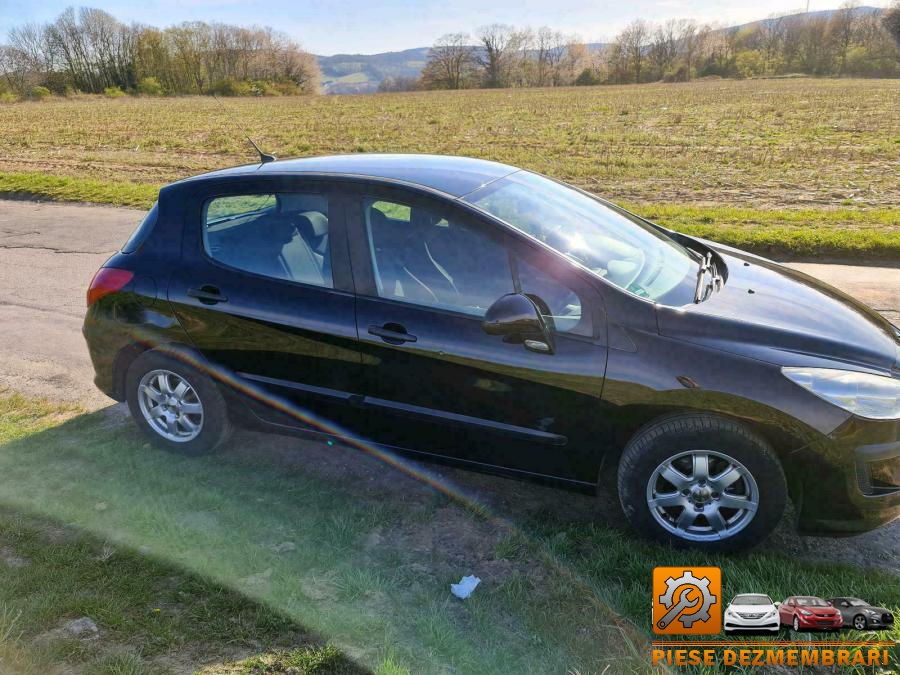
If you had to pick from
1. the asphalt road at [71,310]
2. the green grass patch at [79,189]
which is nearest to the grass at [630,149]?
the green grass patch at [79,189]

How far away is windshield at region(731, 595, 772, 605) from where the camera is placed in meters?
2.85

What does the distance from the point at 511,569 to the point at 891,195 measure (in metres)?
12.0

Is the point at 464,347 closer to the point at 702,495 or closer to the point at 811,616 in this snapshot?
the point at 702,495

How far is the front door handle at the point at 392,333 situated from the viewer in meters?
3.48

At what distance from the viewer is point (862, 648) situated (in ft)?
8.61

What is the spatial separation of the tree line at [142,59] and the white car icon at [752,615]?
7565 centimetres

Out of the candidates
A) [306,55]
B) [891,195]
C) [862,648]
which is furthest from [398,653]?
[306,55]

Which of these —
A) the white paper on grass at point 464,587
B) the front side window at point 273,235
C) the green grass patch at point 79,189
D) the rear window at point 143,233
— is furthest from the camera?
the green grass patch at point 79,189

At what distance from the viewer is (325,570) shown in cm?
324

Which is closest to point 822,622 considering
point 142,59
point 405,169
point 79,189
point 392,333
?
point 392,333

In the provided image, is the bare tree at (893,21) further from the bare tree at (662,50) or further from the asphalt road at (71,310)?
the asphalt road at (71,310)

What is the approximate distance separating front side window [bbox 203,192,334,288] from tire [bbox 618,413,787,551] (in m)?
1.81

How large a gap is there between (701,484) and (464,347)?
1.23m

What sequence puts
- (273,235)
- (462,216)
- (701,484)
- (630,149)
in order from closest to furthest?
(701,484), (462,216), (273,235), (630,149)
